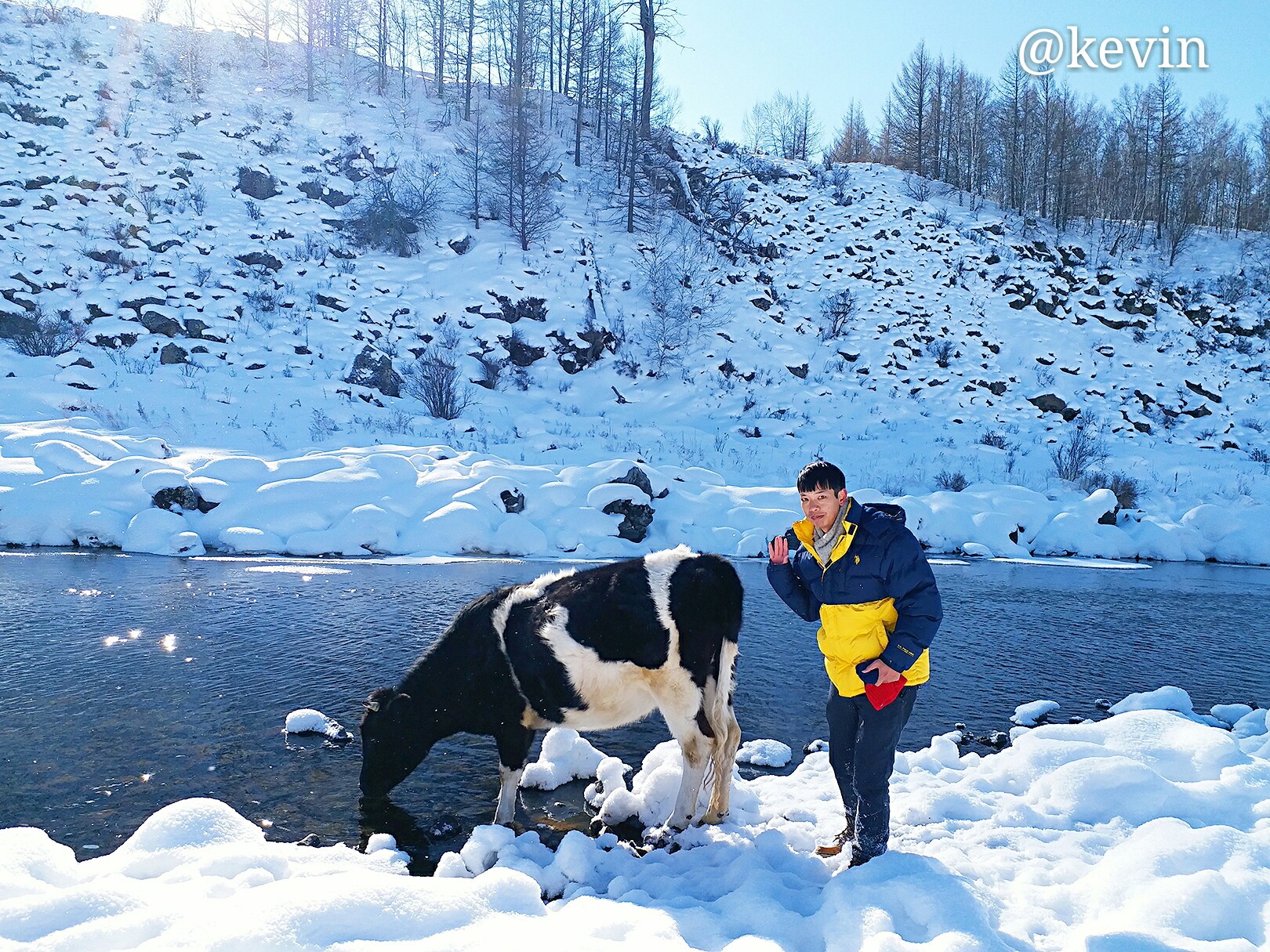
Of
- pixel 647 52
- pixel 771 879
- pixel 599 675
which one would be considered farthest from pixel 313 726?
pixel 647 52

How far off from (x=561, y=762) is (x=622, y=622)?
1351 mm

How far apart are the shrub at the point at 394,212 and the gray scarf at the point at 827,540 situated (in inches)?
1126

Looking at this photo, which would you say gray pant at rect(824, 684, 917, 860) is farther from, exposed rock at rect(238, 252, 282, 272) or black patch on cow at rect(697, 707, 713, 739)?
exposed rock at rect(238, 252, 282, 272)

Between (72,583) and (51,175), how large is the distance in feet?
84.9

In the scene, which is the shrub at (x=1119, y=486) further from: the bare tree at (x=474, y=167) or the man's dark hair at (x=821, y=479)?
the bare tree at (x=474, y=167)

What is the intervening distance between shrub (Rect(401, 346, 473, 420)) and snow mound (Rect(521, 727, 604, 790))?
1647cm

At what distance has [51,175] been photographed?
26.8m

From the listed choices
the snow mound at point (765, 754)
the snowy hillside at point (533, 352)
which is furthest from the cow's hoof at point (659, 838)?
the snowy hillside at point (533, 352)

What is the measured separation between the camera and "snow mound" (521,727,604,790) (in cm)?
501

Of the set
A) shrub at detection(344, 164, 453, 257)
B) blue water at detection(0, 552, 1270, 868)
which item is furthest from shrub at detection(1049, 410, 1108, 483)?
shrub at detection(344, 164, 453, 257)

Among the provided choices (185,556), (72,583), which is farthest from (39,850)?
(185,556)

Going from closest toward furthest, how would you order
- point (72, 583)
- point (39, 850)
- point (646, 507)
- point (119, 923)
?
1. point (119, 923)
2. point (39, 850)
3. point (72, 583)
4. point (646, 507)

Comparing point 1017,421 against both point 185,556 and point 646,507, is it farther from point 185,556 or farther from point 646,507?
point 185,556

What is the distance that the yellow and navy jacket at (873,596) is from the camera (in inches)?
134
